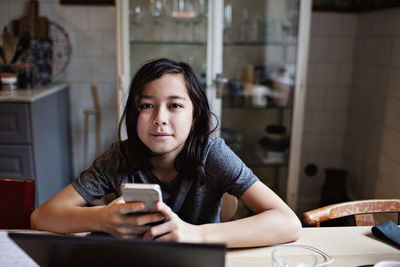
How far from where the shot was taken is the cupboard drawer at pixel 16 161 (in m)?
2.08

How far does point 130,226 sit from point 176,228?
0.11 meters

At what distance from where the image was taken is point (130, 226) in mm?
826

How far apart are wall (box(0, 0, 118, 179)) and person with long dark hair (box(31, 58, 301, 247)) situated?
4.92 ft

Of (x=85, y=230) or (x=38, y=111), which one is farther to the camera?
(x=38, y=111)

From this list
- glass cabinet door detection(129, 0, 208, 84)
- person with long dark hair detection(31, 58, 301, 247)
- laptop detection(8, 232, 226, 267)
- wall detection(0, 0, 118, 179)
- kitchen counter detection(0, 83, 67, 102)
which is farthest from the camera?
wall detection(0, 0, 118, 179)

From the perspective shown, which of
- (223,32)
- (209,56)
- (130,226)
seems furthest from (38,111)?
(130,226)

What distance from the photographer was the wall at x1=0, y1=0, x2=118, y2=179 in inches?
95.5

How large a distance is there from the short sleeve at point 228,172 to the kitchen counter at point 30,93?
52.5 inches

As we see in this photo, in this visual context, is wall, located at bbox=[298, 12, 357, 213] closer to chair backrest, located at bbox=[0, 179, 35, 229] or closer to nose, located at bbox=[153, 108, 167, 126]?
nose, located at bbox=[153, 108, 167, 126]

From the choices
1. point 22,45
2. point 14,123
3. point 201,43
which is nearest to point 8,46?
point 22,45

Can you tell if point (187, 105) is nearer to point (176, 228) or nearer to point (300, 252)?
point (176, 228)

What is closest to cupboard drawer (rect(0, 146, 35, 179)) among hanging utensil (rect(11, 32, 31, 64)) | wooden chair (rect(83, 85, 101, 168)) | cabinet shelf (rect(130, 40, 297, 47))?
wooden chair (rect(83, 85, 101, 168))

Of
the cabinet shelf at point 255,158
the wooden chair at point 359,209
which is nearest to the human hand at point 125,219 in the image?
the wooden chair at point 359,209

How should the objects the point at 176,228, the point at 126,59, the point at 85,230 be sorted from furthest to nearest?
1. the point at 126,59
2. the point at 85,230
3. the point at 176,228
